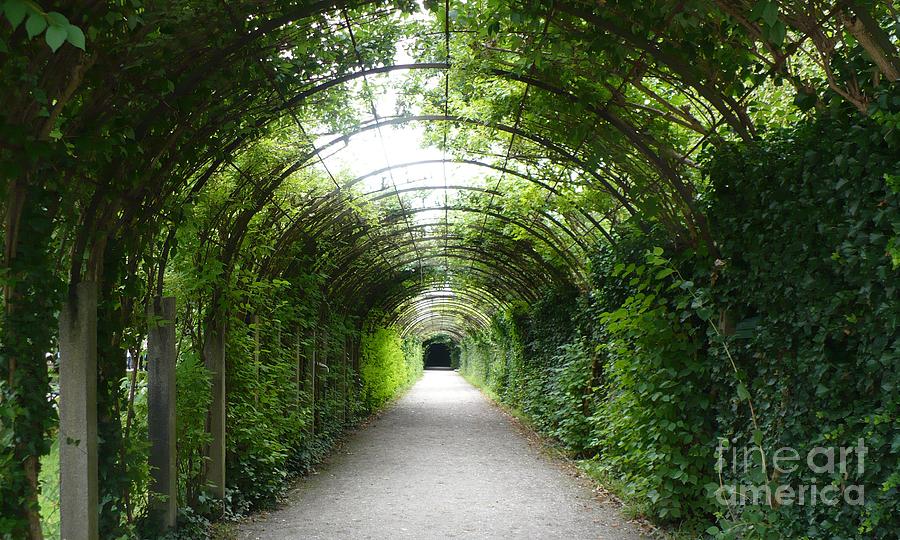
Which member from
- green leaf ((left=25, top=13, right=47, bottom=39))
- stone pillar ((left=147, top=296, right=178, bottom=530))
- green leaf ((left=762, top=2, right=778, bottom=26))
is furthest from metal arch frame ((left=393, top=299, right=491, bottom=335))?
green leaf ((left=25, top=13, right=47, bottom=39))

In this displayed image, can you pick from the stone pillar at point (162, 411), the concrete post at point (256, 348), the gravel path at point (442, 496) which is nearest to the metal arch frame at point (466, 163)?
the concrete post at point (256, 348)

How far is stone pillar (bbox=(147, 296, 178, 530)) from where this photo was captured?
5.43 m

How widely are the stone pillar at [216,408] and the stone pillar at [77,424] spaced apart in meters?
2.46

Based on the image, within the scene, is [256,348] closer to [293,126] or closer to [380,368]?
[293,126]

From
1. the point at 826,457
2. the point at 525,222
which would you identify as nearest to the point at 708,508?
the point at 826,457

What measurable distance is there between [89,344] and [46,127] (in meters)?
1.34

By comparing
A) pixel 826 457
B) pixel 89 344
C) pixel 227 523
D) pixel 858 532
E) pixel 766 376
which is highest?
pixel 89 344

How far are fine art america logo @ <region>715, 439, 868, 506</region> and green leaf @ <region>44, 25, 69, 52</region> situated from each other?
136 inches

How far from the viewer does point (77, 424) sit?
4.17 metres

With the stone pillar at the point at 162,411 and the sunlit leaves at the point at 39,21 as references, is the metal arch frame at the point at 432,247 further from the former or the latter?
the sunlit leaves at the point at 39,21

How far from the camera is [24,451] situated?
11.4ft

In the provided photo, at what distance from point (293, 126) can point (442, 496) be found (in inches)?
163

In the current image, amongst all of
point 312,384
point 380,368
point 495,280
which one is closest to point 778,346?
point 312,384

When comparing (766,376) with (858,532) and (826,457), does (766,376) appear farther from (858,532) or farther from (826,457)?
(858,532)
